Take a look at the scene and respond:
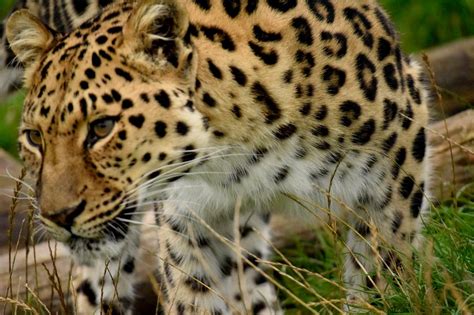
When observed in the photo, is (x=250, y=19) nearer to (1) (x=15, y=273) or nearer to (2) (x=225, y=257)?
(2) (x=225, y=257)

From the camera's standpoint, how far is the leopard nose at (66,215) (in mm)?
5918

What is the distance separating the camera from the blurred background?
1177 centimetres

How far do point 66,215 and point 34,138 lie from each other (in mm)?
437

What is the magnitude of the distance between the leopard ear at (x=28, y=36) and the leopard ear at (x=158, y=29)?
19.8 inches

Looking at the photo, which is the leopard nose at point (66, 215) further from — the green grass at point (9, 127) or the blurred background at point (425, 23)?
the blurred background at point (425, 23)

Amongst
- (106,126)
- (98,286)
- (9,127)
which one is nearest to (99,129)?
(106,126)

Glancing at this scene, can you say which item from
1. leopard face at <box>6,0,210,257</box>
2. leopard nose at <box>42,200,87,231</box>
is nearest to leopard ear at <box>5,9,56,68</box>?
leopard face at <box>6,0,210,257</box>

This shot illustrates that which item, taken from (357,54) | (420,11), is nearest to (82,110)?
(357,54)

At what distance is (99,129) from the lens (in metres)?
5.96

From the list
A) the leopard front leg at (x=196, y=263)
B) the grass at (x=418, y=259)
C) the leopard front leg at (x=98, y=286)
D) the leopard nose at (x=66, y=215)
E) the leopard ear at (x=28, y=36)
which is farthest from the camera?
the leopard front leg at (x=98, y=286)

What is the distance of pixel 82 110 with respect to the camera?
19.5 feet

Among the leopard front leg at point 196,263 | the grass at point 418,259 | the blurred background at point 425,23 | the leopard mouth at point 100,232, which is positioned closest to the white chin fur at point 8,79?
the grass at point 418,259

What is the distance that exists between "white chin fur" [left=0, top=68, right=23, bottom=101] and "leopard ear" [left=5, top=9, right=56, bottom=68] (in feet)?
4.78

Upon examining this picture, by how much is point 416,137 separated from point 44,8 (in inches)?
96.2
